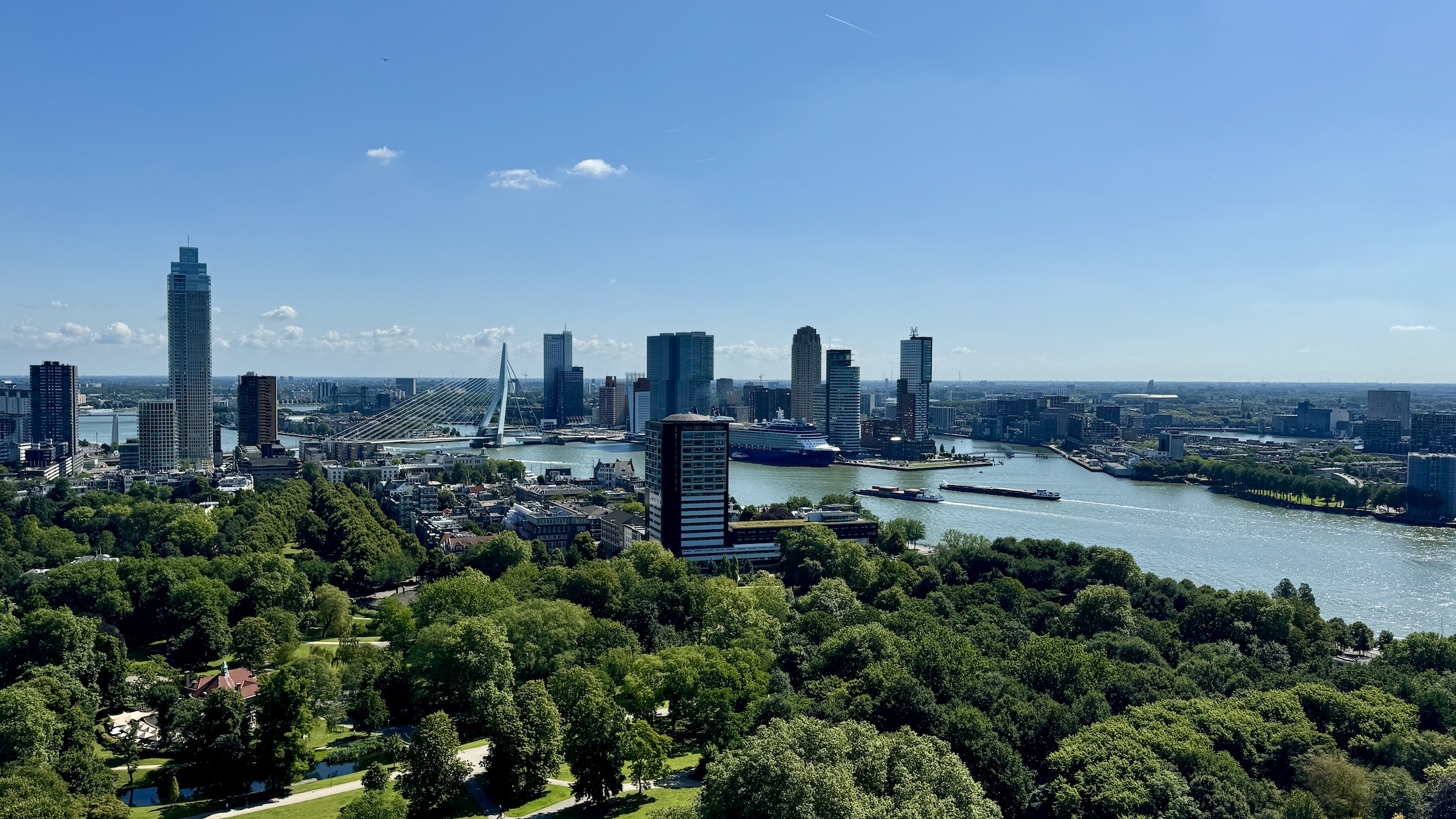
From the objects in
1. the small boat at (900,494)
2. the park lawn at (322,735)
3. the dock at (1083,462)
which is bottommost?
the park lawn at (322,735)

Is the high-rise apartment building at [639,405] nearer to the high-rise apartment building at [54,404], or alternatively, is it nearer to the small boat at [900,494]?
the small boat at [900,494]

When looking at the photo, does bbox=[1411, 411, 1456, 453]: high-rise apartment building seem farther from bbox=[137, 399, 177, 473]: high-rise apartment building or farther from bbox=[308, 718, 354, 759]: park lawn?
bbox=[137, 399, 177, 473]: high-rise apartment building

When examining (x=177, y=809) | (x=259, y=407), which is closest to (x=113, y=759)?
(x=177, y=809)

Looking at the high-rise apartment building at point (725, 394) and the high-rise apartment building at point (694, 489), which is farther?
the high-rise apartment building at point (725, 394)

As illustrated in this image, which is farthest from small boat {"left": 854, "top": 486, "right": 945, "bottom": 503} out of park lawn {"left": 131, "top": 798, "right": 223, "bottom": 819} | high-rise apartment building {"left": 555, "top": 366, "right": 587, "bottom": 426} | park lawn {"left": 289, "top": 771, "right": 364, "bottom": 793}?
high-rise apartment building {"left": 555, "top": 366, "right": 587, "bottom": 426}

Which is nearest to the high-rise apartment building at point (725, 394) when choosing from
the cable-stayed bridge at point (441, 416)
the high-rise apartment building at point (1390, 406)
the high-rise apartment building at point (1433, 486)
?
the cable-stayed bridge at point (441, 416)

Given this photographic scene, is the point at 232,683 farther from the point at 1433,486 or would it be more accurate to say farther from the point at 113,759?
the point at 1433,486

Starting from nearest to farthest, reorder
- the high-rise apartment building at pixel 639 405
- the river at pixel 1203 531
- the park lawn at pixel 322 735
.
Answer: the park lawn at pixel 322 735 < the river at pixel 1203 531 < the high-rise apartment building at pixel 639 405
